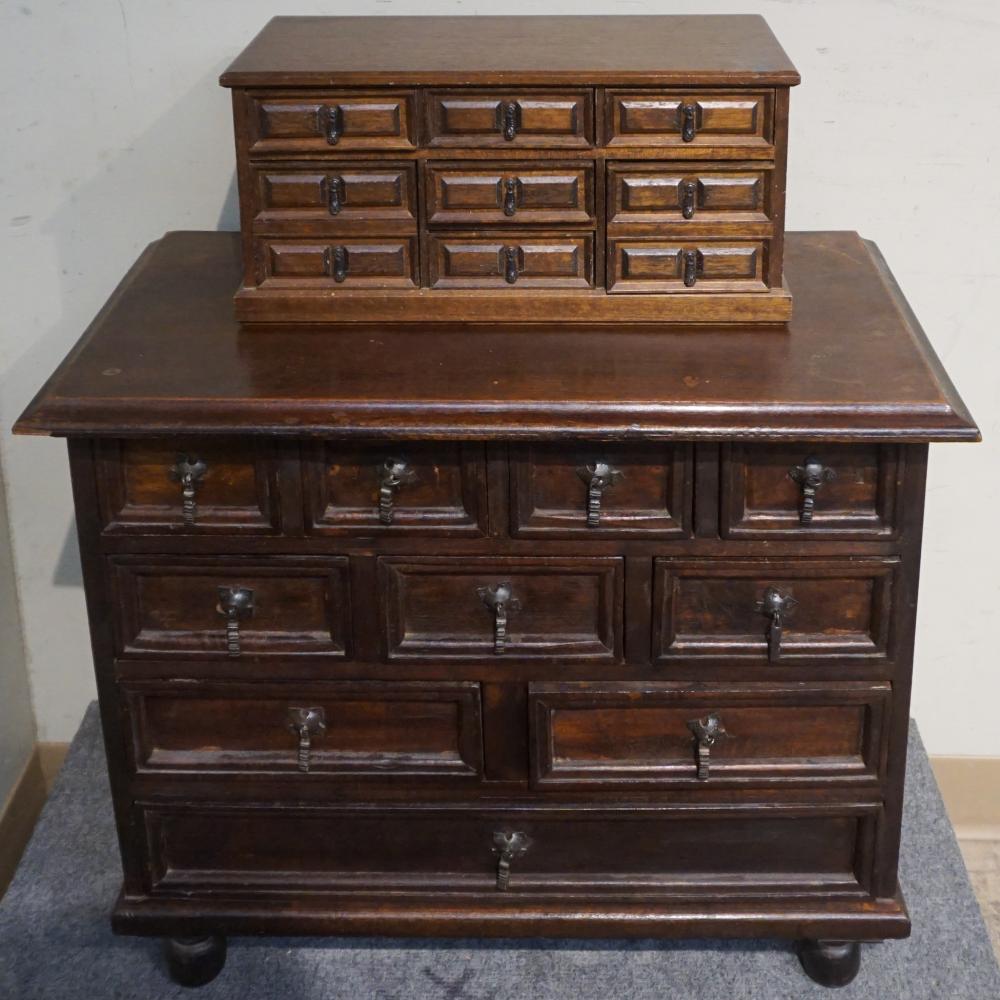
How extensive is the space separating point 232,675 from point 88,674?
2.75 feet

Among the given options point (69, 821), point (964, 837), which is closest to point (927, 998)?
point (964, 837)

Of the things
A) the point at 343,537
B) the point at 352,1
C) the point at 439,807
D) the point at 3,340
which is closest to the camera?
the point at 343,537

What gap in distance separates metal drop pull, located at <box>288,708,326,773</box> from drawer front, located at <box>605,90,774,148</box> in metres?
0.81

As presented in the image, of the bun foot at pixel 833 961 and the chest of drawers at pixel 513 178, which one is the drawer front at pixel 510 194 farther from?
the bun foot at pixel 833 961

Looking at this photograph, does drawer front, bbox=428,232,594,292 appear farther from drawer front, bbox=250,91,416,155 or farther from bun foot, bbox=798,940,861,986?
bun foot, bbox=798,940,861,986

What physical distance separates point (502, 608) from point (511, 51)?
711 millimetres

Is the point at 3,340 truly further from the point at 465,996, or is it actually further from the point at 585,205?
the point at 465,996

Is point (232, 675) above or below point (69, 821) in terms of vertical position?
above

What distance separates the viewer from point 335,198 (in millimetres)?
2113

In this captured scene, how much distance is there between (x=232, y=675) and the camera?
2.12 metres

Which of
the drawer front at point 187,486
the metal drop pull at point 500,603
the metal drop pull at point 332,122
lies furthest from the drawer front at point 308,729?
the metal drop pull at point 332,122

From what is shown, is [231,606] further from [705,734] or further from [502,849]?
[705,734]

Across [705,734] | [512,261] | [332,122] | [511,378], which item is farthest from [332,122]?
[705,734]

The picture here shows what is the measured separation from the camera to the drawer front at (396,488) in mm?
1991
